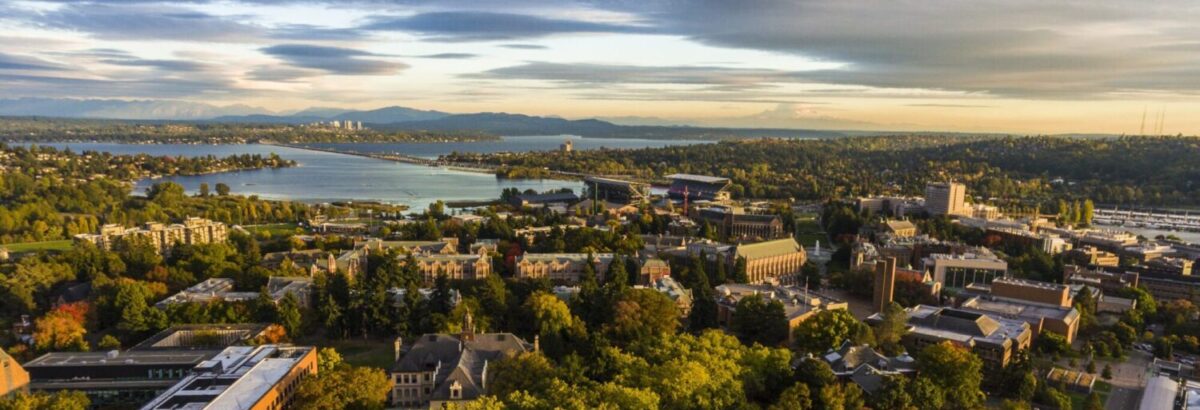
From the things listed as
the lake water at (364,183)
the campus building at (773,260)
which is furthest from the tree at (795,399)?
the lake water at (364,183)

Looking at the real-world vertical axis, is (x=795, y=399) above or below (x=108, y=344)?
above

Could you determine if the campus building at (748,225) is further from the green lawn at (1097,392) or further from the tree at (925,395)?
the tree at (925,395)

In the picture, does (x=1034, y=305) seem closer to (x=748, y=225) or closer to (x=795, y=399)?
(x=795, y=399)

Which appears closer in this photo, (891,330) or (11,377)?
(11,377)

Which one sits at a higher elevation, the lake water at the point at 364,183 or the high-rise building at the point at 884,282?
the high-rise building at the point at 884,282

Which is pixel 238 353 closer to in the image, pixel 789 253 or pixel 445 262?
pixel 445 262

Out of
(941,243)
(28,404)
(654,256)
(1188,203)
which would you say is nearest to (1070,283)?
(941,243)

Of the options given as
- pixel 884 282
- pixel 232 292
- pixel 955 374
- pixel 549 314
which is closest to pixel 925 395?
pixel 955 374
